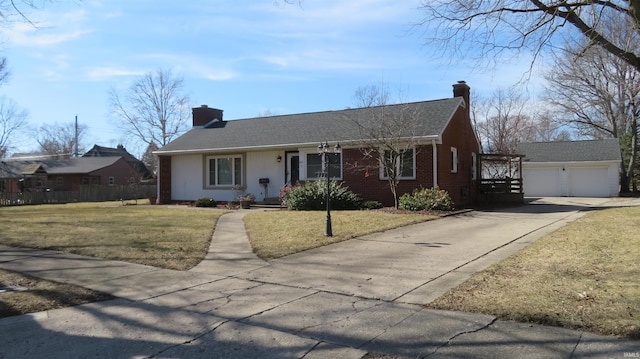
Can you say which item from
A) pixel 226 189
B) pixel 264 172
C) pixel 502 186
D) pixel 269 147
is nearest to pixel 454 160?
pixel 502 186

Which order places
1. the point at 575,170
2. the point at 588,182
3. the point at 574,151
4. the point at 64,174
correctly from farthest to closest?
the point at 64,174, the point at 574,151, the point at 575,170, the point at 588,182

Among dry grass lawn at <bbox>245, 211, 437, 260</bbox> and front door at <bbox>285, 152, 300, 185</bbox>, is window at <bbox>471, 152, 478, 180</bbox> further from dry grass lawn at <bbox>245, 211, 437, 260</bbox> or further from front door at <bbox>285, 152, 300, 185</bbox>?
dry grass lawn at <bbox>245, 211, 437, 260</bbox>

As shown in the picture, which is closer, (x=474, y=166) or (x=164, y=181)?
(x=474, y=166)

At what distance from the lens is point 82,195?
3459cm

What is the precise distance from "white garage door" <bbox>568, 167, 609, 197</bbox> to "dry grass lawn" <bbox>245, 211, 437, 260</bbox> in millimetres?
21740

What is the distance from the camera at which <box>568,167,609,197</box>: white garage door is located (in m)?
30.5

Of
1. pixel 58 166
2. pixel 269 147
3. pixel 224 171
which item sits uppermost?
pixel 58 166

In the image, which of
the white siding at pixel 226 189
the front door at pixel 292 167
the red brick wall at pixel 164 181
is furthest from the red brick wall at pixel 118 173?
the front door at pixel 292 167

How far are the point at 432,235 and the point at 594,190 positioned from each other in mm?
25583

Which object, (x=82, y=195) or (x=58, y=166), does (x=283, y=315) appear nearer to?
(x=82, y=195)

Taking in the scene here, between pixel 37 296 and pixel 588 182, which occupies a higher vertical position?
pixel 588 182

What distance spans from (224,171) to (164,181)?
3.76 m

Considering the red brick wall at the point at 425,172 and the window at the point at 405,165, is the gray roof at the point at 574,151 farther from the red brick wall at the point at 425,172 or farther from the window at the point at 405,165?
the window at the point at 405,165

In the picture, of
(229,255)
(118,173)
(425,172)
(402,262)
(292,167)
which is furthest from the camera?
(118,173)
